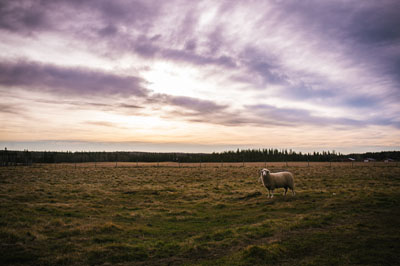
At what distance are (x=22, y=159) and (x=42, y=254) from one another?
122 m

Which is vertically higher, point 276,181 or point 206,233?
point 276,181

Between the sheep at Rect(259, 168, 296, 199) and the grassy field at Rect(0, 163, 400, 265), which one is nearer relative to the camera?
the grassy field at Rect(0, 163, 400, 265)

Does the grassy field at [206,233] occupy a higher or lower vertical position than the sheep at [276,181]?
lower

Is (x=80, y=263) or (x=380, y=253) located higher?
(x=380, y=253)

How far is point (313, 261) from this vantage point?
6516 mm

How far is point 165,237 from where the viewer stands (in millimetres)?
9766

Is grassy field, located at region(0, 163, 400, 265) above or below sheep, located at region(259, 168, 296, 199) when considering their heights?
below

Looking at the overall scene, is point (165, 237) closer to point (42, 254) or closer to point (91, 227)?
point (91, 227)

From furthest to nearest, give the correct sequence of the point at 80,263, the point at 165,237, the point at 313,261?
the point at 165,237 < the point at 80,263 < the point at 313,261

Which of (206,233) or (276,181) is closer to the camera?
(206,233)

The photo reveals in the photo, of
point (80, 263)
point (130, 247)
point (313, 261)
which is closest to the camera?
point (313, 261)

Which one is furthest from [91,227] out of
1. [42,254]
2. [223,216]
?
[223,216]

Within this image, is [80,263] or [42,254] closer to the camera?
[80,263]

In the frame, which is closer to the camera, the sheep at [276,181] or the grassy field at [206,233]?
the grassy field at [206,233]
